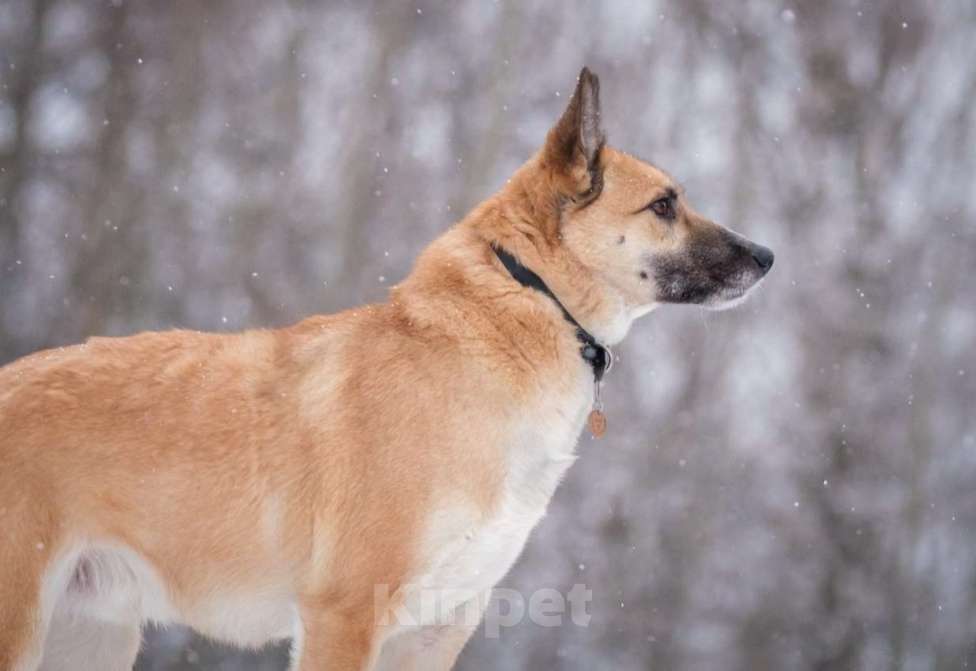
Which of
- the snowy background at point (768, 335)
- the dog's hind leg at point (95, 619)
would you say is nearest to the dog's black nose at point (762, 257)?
the dog's hind leg at point (95, 619)

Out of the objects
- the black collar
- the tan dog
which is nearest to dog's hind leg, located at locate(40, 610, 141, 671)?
the tan dog

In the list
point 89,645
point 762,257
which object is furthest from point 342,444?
point 762,257

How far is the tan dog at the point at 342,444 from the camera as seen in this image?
9.81 feet

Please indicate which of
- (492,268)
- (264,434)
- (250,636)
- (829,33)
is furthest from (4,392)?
(829,33)

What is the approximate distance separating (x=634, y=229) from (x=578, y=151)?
1.10 ft

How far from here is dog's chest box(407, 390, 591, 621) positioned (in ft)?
9.76

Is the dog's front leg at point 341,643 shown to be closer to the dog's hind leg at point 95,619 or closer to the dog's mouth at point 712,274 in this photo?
the dog's hind leg at point 95,619

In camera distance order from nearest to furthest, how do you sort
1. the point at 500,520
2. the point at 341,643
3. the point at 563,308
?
the point at 341,643 → the point at 500,520 → the point at 563,308

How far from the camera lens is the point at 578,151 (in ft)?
11.0

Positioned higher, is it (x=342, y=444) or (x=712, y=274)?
(x=712, y=274)

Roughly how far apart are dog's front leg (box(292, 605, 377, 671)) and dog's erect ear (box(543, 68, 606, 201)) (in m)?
1.52

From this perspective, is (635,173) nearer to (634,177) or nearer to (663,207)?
(634,177)

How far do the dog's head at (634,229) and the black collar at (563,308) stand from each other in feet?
0.56

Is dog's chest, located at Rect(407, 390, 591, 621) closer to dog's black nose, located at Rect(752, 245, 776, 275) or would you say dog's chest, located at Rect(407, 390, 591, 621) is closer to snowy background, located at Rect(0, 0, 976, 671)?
dog's black nose, located at Rect(752, 245, 776, 275)
